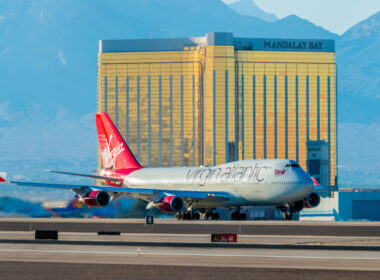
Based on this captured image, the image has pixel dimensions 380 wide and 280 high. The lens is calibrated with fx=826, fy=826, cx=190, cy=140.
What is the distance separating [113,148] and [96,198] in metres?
19.2

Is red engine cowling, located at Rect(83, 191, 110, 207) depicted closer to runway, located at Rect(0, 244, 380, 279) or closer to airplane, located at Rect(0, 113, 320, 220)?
airplane, located at Rect(0, 113, 320, 220)

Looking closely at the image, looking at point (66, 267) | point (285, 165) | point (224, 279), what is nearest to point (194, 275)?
point (224, 279)

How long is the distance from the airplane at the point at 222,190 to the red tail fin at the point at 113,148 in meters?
7.71

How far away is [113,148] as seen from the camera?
9631 centimetres

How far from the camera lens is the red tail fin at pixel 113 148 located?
95000 millimetres

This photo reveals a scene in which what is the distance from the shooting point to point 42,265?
30484 mm

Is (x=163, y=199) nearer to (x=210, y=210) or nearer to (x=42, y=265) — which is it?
(x=210, y=210)

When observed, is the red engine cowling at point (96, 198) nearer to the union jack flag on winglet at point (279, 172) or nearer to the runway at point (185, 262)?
the union jack flag on winglet at point (279, 172)

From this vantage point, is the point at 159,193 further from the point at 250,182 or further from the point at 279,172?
the point at 279,172

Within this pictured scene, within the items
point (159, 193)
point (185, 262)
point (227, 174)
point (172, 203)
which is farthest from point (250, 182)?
point (185, 262)

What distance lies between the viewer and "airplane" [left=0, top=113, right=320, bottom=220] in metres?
73.6

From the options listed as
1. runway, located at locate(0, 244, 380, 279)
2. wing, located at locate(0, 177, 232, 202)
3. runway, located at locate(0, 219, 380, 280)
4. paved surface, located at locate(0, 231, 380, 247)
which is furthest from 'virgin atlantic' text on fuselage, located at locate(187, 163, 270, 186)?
runway, located at locate(0, 244, 380, 279)

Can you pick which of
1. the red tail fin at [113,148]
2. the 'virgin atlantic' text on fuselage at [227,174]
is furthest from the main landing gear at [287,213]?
the red tail fin at [113,148]

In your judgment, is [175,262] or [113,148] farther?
[113,148]
